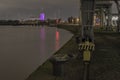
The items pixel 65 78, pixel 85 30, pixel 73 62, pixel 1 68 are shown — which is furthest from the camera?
pixel 1 68

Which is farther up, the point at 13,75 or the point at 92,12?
the point at 92,12

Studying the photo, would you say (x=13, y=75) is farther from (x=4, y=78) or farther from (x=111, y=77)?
(x=111, y=77)

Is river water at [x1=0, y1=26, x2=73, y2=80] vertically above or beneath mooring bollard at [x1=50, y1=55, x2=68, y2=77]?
beneath

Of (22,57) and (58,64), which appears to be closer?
(58,64)

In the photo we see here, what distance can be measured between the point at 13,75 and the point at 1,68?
5006 mm

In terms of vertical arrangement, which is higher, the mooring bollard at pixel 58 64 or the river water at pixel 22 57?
the mooring bollard at pixel 58 64

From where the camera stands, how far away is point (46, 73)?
17.3 metres

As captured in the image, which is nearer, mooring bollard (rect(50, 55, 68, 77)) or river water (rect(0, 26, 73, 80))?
mooring bollard (rect(50, 55, 68, 77))

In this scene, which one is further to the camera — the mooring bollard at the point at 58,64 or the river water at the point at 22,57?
the river water at the point at 22,57

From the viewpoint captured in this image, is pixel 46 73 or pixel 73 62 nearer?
pixel 46 73

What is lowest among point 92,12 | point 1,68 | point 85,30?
point 1,68

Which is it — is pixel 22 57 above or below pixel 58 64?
below

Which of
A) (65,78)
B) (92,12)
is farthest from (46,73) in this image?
(92,12)

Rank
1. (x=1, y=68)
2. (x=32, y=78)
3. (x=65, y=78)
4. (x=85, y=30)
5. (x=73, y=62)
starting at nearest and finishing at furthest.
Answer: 1. (x=65, y=78)
2. (x=32, y=78)
3. (x=73, y=62)
4. (x=85, y=30)
5. (x=1, y=68)
